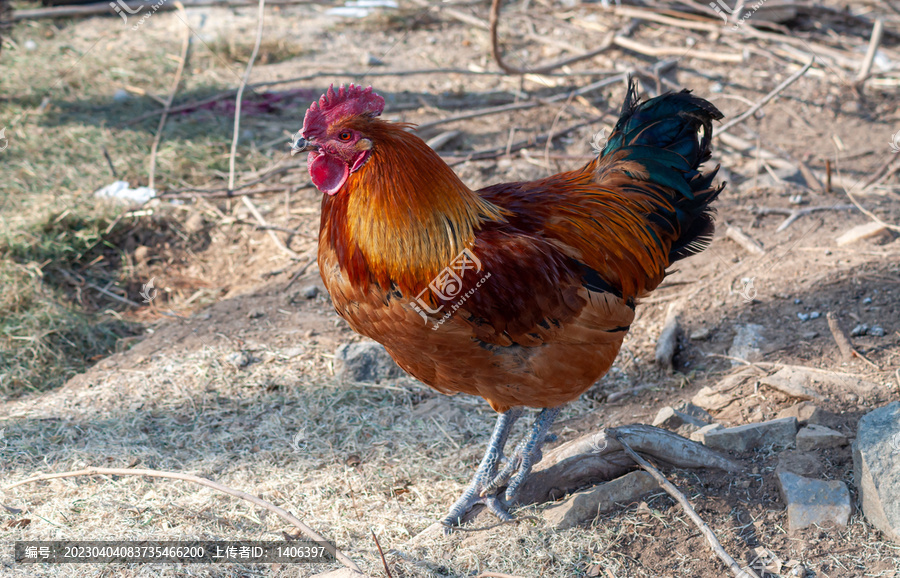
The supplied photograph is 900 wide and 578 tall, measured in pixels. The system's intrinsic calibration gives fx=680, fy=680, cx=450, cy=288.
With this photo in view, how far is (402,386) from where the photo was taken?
4574 millimetres

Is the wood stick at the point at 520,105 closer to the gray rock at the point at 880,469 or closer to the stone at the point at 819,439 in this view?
the stone at the point at 819,439

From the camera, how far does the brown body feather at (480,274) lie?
9.27ft

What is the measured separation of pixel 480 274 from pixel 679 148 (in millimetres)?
1524

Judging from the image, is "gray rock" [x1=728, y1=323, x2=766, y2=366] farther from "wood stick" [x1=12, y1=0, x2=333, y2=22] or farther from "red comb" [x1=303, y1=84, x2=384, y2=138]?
"wood stick" [x1=12, y1=0, x2=333, y2=22]

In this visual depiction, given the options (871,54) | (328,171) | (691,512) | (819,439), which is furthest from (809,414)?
(871,54)

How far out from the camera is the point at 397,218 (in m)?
2.83

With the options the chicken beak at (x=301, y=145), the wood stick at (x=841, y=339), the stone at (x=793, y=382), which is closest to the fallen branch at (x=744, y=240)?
the wood stick at (x=841, y=339)

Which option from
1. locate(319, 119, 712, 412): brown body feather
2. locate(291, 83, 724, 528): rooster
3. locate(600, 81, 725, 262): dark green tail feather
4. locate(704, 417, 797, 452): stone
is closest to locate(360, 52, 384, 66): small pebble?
locate(600, 81, 725, 262): dark green tail feather

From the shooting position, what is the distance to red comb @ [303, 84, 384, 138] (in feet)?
9.32

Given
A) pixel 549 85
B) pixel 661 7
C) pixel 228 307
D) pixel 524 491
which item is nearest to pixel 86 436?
pixel 228 307

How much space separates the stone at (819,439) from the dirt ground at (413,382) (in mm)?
54

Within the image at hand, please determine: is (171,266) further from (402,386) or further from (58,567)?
(58,567)

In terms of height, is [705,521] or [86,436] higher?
[705,521]

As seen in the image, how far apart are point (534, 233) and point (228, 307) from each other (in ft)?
9.92
